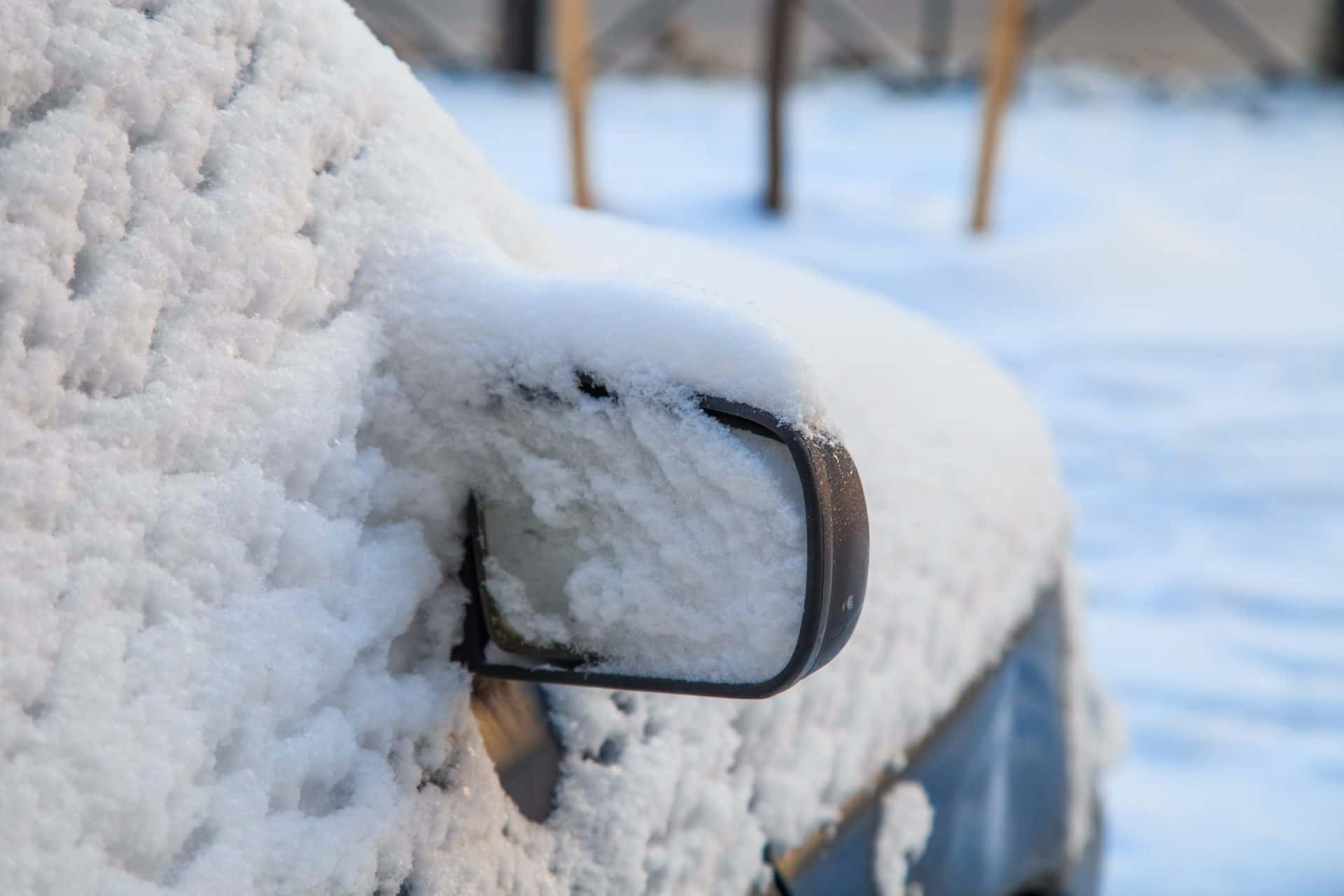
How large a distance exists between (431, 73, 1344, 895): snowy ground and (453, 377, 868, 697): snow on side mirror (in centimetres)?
220

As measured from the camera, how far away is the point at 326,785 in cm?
76

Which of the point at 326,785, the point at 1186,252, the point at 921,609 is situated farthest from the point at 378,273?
the point at 1186,252

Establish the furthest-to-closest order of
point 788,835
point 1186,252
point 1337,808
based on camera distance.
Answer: point 1186,252 < point 1337,808 < point 788,835

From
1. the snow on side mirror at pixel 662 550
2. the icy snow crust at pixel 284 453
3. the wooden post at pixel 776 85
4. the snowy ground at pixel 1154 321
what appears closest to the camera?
the icy snow crust at pixel 284 453

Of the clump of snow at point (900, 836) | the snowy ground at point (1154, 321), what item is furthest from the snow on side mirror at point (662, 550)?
the snowy ground at point (1154, 321)

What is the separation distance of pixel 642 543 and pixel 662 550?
0.02m

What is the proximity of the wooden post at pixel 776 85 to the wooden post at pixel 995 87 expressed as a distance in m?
1.39

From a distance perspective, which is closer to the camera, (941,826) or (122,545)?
(122,545)

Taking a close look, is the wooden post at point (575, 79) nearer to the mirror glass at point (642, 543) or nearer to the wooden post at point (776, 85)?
the wooden post at point (776, 85)

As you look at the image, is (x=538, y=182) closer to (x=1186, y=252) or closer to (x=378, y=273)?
(x=1186, y=252)

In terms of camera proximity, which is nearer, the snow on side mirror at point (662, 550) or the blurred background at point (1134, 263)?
the snow on side mirror at point (662, 550)

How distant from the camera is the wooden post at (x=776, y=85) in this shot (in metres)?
8.23

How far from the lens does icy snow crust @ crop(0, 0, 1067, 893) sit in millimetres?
670

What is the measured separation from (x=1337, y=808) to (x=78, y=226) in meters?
3.15
